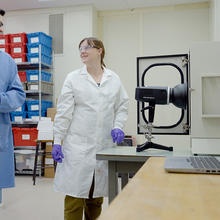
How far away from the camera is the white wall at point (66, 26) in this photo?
4625 millimetres

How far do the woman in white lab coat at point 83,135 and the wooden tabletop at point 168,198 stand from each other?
2.92ft

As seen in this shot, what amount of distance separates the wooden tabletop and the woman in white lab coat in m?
0.89

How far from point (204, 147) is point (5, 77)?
3.81 ft

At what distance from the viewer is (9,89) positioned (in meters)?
1.71

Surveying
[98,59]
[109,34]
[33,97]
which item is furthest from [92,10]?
[98,59]

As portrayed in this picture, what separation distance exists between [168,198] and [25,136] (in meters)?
3.91

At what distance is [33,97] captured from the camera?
4.82m

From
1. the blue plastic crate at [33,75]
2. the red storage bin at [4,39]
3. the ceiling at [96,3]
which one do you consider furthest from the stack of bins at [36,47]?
the ceiling at [96,3]

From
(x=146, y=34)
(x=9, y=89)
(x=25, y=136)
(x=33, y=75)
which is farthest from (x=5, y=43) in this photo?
(x=9, y=89)

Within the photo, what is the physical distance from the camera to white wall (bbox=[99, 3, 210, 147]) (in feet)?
14.8

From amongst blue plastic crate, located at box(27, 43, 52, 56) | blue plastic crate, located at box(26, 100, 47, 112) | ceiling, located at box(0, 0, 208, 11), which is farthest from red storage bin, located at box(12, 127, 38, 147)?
ceiling, located at box(0, 0, 208, 11)

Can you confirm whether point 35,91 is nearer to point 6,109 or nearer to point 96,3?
point 96,3

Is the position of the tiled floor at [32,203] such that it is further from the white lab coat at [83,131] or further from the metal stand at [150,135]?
the metal stand at [150,135]

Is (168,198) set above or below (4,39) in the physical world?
below
